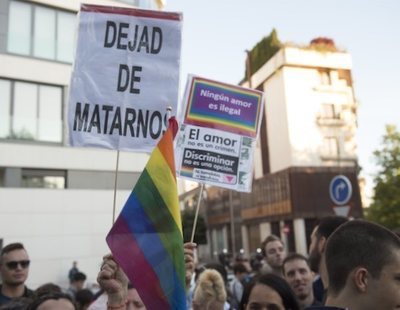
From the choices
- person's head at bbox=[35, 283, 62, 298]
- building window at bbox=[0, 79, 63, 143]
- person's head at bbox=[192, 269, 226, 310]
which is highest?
building window at bbox=[0, 79, 63, 143]

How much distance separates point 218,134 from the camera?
4.36 m

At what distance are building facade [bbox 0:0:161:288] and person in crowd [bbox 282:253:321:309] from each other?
42.9 feet

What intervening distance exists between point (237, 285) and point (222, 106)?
13.7ft

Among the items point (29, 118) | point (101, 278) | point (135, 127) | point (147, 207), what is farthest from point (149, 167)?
point (29, 118)

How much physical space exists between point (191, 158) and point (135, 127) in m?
0.61

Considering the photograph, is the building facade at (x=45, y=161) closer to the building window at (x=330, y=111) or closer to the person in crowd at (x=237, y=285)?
the person in crowd at (x=237, y=285)

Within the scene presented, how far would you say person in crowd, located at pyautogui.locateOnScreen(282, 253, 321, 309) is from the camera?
470cm

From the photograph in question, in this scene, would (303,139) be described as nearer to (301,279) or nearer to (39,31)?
(39,31)

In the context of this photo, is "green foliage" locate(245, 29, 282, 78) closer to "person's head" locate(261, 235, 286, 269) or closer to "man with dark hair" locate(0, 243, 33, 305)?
"person's head" locate(261, 235, 286, 269)

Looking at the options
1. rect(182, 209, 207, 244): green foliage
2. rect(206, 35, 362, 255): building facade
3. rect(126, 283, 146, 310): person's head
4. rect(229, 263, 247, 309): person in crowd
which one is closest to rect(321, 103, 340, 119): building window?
rect(206, 35, 362, 255): building facade

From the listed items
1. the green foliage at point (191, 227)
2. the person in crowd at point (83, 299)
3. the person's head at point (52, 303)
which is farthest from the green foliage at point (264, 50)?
the person's head at point (52, 303)

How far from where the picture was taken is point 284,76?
34.4 meters

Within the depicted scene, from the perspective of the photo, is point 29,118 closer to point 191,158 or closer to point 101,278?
point 191,158

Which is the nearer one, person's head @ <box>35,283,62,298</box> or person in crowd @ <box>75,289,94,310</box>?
person's head @ <box>35,283,62,298</box>
